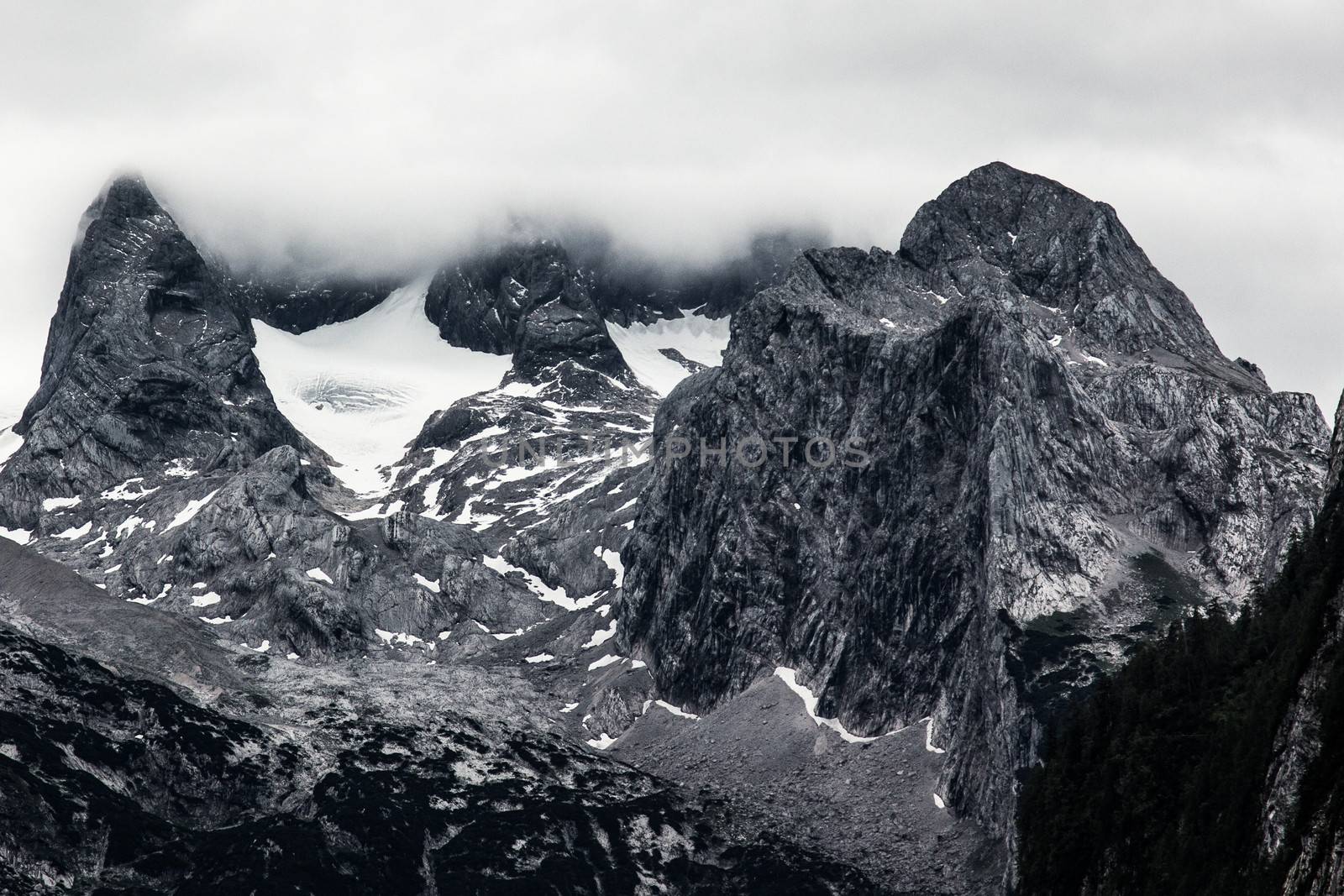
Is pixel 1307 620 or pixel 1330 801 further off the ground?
pixel 1307 620

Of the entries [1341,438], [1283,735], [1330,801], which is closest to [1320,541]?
[1341,438]

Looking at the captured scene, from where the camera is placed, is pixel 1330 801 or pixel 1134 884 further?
pixel 1134 884

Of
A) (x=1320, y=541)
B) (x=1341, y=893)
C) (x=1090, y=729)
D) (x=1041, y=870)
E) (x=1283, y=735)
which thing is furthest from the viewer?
(x=1090, y=729)

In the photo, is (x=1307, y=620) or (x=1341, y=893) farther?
(x=1307, y=620)

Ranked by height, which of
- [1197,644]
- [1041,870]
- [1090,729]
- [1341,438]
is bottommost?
[1041,870]

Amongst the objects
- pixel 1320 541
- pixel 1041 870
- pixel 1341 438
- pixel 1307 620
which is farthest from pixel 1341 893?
pixel 1041 870

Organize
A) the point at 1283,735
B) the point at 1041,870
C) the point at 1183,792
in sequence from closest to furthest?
the point at 1283,735
the point at 1183,792
the point at 1041,870

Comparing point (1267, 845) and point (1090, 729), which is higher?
point (1267, 845)

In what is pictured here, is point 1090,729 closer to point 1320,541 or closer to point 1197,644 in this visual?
point 1197,644

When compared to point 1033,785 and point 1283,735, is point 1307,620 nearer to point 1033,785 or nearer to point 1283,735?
Result: point 1283,735
